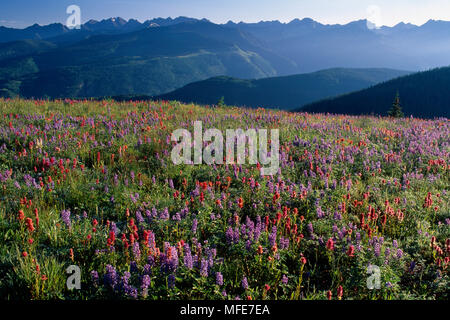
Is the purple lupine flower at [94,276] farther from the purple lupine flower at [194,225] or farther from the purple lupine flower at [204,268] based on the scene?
the purple lupine flower at [194,225]

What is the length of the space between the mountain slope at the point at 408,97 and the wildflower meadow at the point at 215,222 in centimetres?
12714

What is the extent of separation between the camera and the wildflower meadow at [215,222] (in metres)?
3.27

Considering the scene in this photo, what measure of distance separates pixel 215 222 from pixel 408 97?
6008 inches

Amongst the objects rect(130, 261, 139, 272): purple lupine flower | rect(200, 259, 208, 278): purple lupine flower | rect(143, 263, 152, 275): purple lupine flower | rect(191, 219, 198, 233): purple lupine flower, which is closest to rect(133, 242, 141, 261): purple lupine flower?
rect(130, 261, 139, 272): purple lupine flower

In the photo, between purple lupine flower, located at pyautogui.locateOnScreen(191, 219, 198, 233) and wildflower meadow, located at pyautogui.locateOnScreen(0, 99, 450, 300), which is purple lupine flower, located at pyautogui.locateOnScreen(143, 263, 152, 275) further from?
purple lupine flower, located at pyautogui.locateOnScreen(191, 219, 198, 233)

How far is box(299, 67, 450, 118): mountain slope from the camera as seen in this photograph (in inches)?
4970

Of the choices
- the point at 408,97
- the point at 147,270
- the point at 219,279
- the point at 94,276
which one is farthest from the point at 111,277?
the point at 408,97

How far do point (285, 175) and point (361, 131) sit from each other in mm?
5080

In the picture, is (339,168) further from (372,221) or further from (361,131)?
(361,131)

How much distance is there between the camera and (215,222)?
4492mm

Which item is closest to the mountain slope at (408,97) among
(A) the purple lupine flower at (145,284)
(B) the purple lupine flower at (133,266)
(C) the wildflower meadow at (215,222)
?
(C) the wildflower meadow at (215,222)

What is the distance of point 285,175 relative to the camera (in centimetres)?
648

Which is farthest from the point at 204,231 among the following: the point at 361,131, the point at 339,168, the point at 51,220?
the point at 361,131

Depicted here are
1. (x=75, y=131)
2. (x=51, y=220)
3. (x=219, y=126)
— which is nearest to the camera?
(x=51, y=220)
